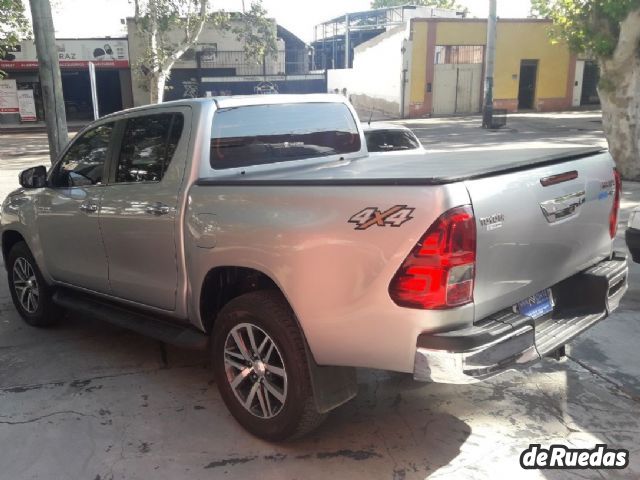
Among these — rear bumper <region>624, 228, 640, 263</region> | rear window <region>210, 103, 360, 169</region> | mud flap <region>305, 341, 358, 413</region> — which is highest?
rear window <region>210, 103, 360, 169</region>

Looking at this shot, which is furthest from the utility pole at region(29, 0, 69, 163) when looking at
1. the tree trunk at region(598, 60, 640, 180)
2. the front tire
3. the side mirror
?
the tree trunk at region(598, 60, 640, 180)

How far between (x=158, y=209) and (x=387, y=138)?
5105 millimetres

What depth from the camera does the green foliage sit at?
9.52m

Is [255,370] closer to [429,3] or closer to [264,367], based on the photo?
[264,367]


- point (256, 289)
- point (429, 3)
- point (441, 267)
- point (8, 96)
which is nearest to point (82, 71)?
point (8, 96)

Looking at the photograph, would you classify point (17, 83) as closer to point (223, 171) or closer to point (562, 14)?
point (562, 14)

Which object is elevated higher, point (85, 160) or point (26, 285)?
point (85, 160)

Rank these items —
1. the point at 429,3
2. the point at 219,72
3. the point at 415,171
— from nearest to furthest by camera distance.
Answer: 1. the point at 415,171
2. the point at 219,72
3. the point at 429,3

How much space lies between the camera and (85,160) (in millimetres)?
4500

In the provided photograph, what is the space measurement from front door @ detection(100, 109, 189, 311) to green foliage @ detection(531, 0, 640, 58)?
8.19 meters

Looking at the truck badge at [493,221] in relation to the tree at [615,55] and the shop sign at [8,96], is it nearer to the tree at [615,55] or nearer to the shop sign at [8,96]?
the tree at [615,55]

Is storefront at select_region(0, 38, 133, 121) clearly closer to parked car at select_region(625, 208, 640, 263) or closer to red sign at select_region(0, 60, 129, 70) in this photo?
red sign at select_region(0, 60, 129, 70)

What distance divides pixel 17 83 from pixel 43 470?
104 feet

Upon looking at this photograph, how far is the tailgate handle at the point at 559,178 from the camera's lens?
2943 mm
